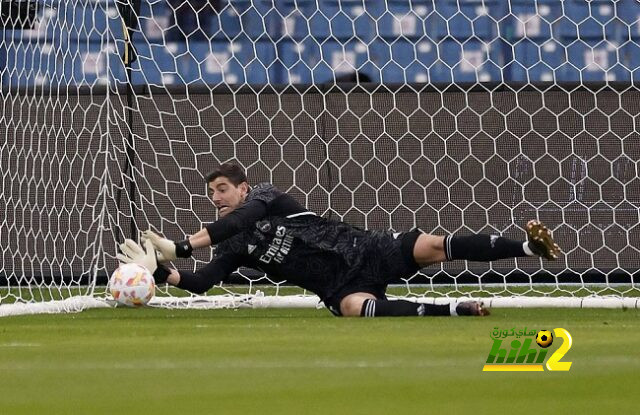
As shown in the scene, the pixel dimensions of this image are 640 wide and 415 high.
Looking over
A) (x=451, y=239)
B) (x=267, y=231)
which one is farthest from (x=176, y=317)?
(x=451, y=239)

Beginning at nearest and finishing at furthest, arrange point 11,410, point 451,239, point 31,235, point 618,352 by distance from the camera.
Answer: point 11,410, point 618,352, point 451,239, point 31,235

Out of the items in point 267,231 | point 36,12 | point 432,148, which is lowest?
point 267,231

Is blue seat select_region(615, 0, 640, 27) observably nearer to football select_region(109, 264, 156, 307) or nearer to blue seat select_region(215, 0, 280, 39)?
blue seat select_region(215, 0, 280, 39)

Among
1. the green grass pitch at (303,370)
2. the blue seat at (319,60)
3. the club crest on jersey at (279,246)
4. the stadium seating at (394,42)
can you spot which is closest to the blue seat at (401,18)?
the stadium seating at (394,42)

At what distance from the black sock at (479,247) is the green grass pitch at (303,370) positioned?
519 mm

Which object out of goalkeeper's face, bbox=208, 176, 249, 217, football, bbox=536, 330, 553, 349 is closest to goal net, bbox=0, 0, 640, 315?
goalkeeper's face, bbox=208, 176, 249, 217

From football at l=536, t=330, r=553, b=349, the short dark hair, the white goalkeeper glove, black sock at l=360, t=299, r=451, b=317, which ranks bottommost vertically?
black sock at l=360, t=299, r=451, b=317

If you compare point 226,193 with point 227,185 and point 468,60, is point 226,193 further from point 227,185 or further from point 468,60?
point 468,60

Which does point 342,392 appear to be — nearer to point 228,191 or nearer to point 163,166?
point 228,191

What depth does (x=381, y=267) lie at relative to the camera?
18.9 ft

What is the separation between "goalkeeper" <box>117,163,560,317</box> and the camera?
221 inches

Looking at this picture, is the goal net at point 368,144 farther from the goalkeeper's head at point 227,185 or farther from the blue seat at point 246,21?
the goalkeeper's head at point 227,185

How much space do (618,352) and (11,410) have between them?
176cm

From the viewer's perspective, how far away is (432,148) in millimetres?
8016
